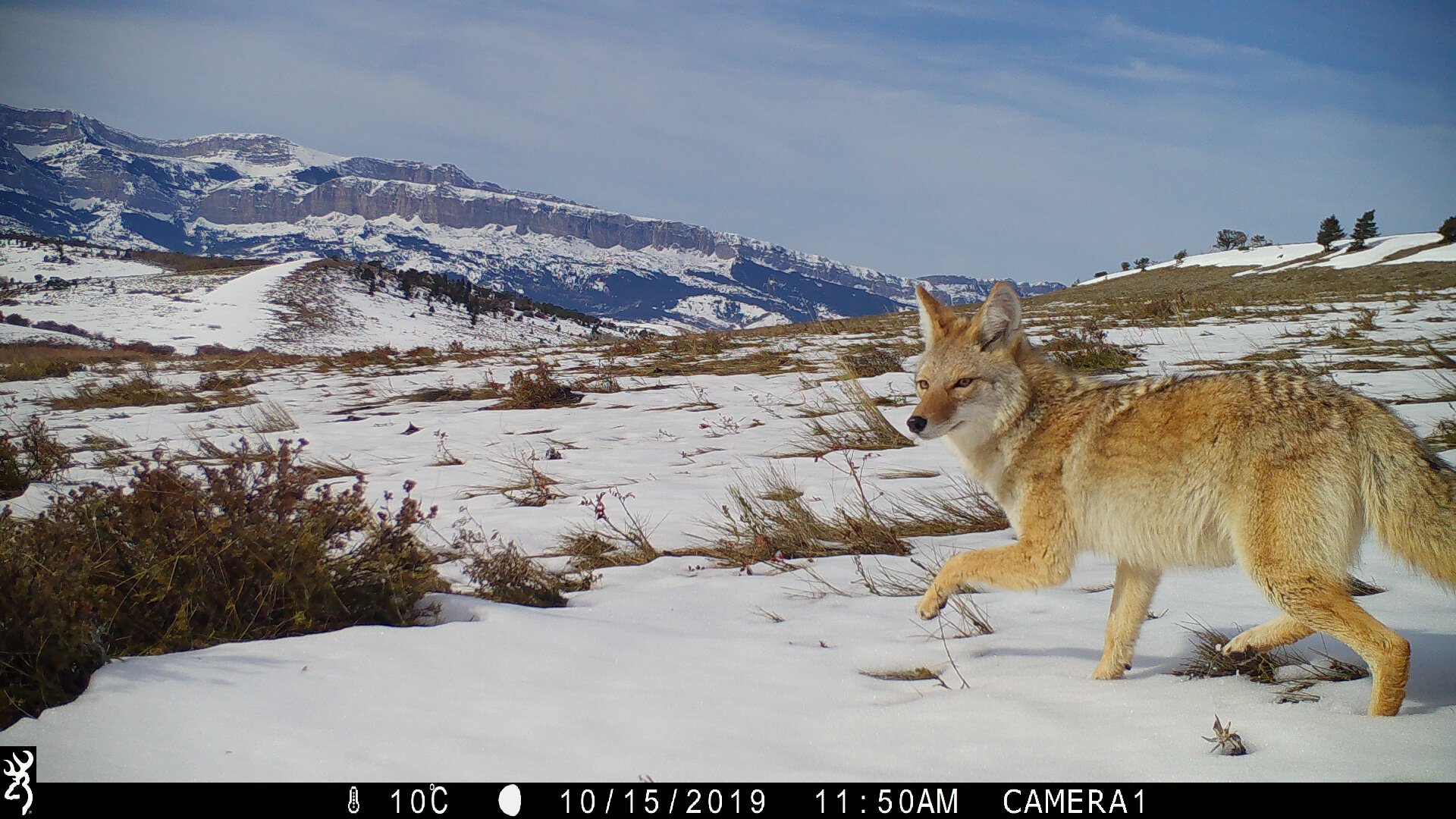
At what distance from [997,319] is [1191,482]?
1275 millimetres

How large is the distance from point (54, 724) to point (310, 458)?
5.73 meters

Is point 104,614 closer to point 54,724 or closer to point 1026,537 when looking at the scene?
point 54,724

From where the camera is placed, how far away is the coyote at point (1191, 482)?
2.46m

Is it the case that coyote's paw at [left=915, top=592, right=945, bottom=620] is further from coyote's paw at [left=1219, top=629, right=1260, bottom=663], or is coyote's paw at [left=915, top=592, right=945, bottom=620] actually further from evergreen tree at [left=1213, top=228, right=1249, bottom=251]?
evergreen tree at [left=1213, top=228, right=1249, bottom=251]

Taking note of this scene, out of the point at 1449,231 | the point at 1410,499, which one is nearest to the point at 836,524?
the point at 1410,499

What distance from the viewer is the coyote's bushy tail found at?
242 cm

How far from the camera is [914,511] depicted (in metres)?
5.29

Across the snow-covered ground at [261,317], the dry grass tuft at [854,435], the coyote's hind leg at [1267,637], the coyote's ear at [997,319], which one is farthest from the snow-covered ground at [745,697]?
the snow-covered ground at [261,317]

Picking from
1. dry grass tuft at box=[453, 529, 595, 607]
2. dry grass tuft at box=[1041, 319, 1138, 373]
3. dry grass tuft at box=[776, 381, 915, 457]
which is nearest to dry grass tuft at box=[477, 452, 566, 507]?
dry grass tuft at box=[453, 529, 595, 607]

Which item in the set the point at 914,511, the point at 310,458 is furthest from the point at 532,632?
the point at 310,458

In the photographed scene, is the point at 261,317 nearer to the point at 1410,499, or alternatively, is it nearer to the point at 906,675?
the point at 906,675

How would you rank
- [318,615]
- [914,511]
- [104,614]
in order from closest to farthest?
[104,614] < [318,615] < [914,511]

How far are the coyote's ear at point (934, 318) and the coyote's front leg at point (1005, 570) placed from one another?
1.33 m
